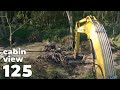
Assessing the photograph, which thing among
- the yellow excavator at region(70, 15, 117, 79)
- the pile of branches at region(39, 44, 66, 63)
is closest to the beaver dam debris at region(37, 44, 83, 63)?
the pile of branches at region(39, 44, 66, 63)

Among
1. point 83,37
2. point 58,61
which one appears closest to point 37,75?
point 58,61

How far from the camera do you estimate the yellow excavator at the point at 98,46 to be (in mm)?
12906

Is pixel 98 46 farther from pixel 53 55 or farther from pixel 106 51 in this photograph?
pixel 53 55

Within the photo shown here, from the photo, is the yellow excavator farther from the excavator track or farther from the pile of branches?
the pile of branches

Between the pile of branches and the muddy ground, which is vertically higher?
the pile of branches

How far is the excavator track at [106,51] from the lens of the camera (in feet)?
42.3

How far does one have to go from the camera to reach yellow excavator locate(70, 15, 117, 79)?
42.3 ft

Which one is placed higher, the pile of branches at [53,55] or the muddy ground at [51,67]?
the pile of branches at [53,55]

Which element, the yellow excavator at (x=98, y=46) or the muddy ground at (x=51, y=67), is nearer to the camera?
the yellow excavator at (x=98, y=46)

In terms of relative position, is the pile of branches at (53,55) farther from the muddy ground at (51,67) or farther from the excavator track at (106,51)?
the excavator track at (106,51)

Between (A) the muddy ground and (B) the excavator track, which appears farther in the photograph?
(A) the muddy ground

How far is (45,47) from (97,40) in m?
1.42

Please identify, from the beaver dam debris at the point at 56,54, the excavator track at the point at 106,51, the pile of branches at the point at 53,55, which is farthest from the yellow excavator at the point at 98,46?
the pile of branches at the point at 53,55
